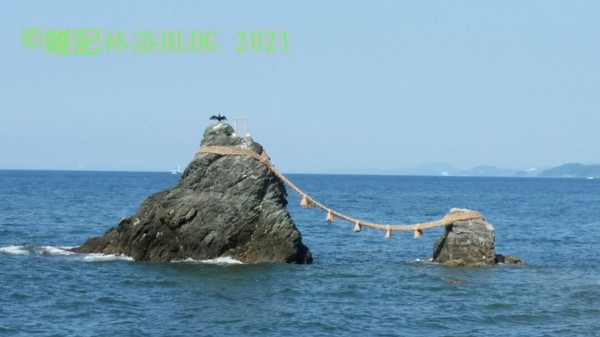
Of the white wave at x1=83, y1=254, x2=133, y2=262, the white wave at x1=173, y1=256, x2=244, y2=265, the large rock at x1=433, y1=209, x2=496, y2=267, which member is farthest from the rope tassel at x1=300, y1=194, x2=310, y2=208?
the white wave at x1=83, y1=254, x2=133, y2=262

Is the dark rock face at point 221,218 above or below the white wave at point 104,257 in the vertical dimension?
above

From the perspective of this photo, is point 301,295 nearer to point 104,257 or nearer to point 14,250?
point 104,257

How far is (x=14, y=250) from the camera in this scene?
3712cm

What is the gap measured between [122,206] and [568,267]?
152 feet

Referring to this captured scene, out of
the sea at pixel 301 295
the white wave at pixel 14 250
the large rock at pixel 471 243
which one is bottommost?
the sea at pixel 301 295

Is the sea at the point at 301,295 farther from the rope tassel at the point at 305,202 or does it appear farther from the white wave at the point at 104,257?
the rope tassel at the point at 305,202

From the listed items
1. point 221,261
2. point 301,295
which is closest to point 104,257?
point 221,261

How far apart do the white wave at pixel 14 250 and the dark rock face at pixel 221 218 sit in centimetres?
526

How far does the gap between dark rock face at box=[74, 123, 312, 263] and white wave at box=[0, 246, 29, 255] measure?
17.3 feet

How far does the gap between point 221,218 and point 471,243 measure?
8.94m

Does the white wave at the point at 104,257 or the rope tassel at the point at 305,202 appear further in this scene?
the rope tassel at the point at 305,202

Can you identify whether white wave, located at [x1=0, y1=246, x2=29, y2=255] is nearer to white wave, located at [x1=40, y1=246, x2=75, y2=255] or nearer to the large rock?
white wave, located at [x1=40, y1=246, x2=75, y2=255]

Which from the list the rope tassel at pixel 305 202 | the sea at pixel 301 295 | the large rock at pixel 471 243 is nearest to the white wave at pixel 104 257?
the sea at pixel 301 295

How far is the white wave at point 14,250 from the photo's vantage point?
36250 millimetres
